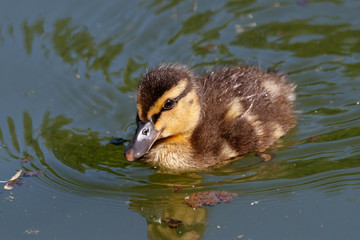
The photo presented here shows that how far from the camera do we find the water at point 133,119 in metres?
4.40

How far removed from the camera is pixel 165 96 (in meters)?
4.73

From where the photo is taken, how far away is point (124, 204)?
15.2 feet

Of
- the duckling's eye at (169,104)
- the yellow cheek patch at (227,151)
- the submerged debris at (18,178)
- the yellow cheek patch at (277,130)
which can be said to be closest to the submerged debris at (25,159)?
the submerged debris at (18,178)

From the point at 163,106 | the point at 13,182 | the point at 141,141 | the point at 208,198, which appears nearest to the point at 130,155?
the point at 141,141

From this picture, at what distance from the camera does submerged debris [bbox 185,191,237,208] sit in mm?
4557

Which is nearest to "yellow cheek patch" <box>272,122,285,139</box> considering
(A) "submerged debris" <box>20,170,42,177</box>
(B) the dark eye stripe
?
(B) the dark eye stripe

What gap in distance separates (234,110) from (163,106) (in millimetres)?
668

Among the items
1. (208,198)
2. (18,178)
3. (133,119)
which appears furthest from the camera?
(133,119)

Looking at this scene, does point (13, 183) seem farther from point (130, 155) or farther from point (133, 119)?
point (133, 119)

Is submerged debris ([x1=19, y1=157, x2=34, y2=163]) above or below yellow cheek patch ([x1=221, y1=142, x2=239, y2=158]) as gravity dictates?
above

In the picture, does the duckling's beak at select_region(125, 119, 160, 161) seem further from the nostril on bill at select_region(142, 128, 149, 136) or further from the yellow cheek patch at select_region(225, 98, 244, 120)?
the yellow cheek patch at select_region(225, 98, 244, 120)

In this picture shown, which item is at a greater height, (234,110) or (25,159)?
(25,159)

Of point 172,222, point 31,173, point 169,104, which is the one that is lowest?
point 172,222

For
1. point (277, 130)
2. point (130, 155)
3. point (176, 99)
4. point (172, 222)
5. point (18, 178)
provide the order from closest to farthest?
point (172, 222)
point (130, 155)
point (176, 99)
point (18, 178)
point (277, 130)
